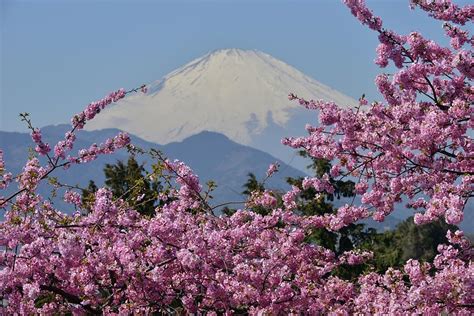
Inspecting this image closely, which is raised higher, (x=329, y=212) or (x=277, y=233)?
(x=329, y=212)

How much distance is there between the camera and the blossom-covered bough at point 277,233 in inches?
309

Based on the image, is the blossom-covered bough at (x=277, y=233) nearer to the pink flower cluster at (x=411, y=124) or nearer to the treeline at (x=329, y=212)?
the pink flower cluster at (x=411, y=124)

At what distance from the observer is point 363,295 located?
8523mm

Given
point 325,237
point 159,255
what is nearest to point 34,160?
point 159,255

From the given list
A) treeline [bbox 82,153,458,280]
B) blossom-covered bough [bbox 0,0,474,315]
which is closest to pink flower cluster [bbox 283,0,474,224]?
blossom-covered bough [bbox 0,0,474,315]

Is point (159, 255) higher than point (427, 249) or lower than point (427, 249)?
lower

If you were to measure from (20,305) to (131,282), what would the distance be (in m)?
1.26

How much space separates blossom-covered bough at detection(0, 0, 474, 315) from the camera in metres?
7.84

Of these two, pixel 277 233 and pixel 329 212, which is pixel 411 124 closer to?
pixel 277 233

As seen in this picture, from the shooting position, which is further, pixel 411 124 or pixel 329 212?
pixel 329 212

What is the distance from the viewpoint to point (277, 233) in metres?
10.3

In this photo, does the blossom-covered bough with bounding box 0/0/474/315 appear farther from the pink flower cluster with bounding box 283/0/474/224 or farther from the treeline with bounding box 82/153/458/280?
the treeline with bounding box 82/153/458/280

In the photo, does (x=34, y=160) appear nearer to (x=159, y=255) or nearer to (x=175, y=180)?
(x=175, y=180)

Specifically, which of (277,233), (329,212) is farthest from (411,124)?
(329,212)
